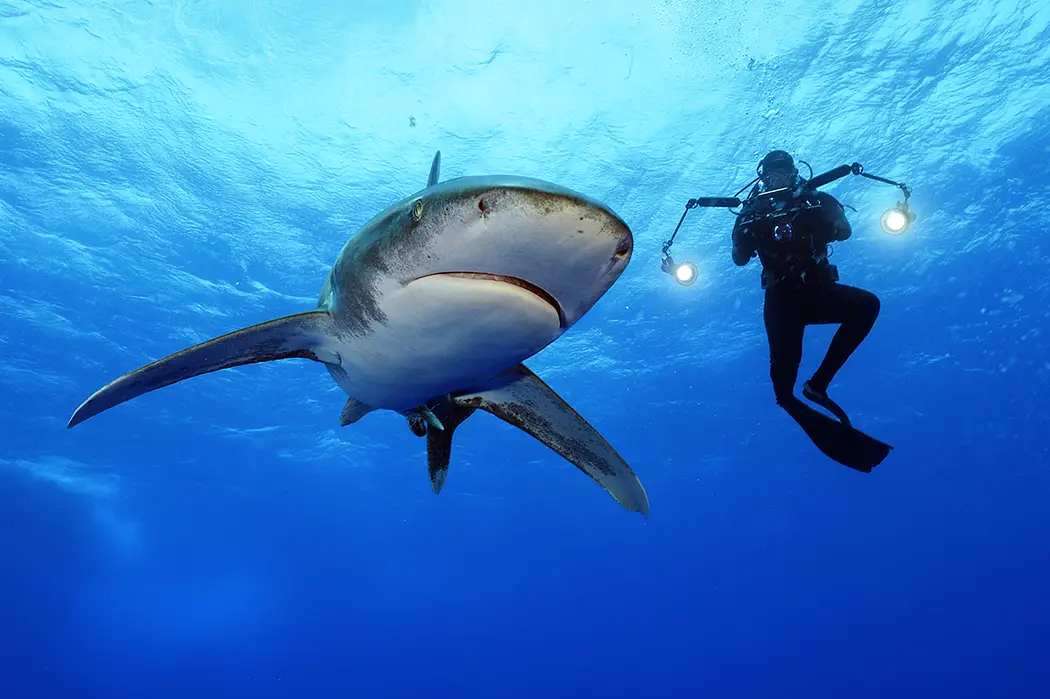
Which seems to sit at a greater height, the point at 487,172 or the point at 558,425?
the point at 487,172

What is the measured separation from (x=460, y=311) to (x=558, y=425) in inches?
81.8

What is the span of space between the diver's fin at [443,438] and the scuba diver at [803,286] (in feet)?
13.0

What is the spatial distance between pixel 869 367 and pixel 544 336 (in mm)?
29569

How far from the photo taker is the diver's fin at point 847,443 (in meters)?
6.16

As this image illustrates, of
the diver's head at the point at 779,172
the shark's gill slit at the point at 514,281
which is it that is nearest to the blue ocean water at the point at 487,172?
the diver's head at the point at 779,172

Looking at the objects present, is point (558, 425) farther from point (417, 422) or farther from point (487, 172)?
point (487, 172)

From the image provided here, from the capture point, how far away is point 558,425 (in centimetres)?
454

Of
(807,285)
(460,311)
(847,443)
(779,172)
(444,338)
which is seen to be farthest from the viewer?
(779,172)

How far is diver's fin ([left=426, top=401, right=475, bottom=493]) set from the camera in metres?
4.84

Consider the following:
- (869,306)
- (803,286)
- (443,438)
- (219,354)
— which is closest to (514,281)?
(219,354)

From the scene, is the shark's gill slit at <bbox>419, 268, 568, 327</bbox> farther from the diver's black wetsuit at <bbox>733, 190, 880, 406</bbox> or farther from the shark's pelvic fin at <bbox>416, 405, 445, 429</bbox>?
the diver's black wetsuit at <bbox>733, 190, 880, 406</bbox>

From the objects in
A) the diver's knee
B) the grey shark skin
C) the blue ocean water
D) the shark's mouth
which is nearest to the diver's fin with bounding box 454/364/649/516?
the grey shark skin

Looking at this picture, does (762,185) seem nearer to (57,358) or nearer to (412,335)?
(412,335)

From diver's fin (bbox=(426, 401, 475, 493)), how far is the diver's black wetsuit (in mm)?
3984
